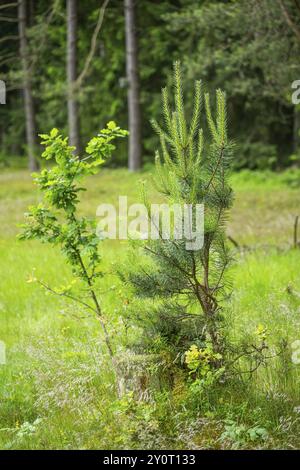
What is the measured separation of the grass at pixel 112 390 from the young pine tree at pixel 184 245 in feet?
0.77

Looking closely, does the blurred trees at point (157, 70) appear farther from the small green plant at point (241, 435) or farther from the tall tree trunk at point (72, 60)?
the small green plant at point (241, 435)

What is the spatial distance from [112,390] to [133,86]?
19.8 meters

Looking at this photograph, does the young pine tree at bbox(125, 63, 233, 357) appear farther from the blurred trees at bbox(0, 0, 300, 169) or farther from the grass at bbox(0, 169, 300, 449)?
the blurred trees at bbox(0, 0, 300, 169)

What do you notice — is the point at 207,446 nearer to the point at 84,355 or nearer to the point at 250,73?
the point at 84,355

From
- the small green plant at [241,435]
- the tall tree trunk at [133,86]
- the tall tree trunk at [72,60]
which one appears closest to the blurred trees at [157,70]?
the tall tree trunk at [133,86]

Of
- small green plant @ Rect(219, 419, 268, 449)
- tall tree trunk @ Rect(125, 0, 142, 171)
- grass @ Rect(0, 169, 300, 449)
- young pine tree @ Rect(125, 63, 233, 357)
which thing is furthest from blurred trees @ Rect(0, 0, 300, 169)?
small green plant @ Rect(219, 419, 268, 449)

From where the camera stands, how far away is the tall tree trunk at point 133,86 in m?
22.8

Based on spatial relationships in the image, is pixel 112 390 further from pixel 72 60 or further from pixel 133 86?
pixel 72 60

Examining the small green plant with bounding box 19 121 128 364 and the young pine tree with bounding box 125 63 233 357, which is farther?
the small green plant with bounding box 19 121 128 364

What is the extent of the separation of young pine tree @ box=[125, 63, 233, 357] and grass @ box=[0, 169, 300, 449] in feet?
0.77

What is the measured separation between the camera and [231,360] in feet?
16.1

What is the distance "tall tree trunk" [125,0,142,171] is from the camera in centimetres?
2284

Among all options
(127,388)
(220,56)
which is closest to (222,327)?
(127,388)
